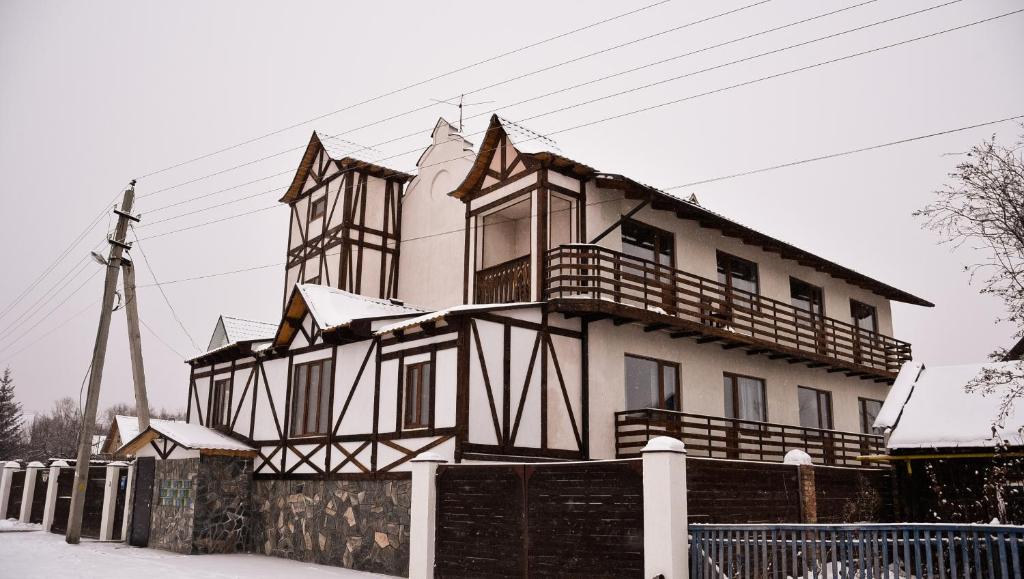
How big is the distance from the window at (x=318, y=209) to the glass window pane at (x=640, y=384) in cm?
1221

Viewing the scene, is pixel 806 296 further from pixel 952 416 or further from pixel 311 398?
pixel 311 398

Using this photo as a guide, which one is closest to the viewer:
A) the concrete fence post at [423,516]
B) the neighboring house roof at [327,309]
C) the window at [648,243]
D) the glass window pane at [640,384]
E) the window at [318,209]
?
the concrete fence post at [423,516]

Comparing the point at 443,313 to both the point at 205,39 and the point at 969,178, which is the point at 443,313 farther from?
the point at 205,39

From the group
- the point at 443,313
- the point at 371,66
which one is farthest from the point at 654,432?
the point at 371,66

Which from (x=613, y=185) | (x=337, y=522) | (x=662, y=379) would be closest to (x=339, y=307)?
(x=337, y=522)

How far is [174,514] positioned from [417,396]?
8287 millimetres

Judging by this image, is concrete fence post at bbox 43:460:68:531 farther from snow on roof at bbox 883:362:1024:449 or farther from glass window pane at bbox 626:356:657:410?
snow on roof at bbox 883:362:1024:449

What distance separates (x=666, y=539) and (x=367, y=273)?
53.3 ft

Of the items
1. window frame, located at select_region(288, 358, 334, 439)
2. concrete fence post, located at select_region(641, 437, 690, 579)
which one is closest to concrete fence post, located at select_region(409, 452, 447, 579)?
concrete fence post, located at select_region(641, 437, 690, 579)

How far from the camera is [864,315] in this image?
94.9 ft

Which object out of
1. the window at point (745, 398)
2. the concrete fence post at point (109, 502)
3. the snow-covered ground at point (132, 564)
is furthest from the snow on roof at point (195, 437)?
the window at point (745, 398)

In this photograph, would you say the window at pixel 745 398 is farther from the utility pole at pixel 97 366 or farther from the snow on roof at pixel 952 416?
the utility pole at pixel 97 366

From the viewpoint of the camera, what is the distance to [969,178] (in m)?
12.5

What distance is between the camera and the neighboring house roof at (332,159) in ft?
83.7
